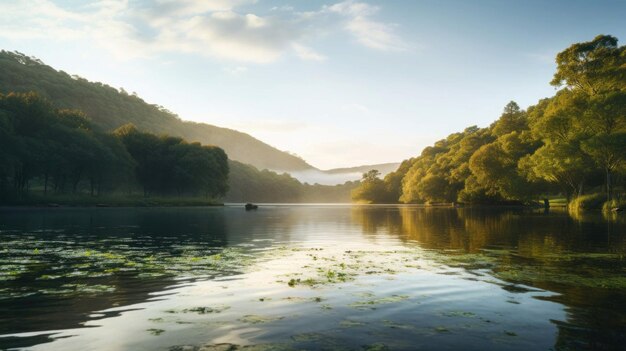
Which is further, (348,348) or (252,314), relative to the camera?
(252,314)

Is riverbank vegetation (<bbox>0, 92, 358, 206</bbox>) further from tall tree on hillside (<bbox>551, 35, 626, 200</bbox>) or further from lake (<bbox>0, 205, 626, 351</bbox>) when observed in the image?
tall tree on hillside (<bbox>551, 35, 626, 200</bbox>)

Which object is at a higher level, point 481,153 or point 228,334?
point 481,153

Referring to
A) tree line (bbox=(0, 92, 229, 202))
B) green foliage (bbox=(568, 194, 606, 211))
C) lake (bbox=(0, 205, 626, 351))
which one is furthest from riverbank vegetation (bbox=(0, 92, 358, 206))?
green foliage (bbox=(568, 194, 606, 211))

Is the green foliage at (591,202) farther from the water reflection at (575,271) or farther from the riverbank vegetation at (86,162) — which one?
the riverbank vegetation at (86,162)

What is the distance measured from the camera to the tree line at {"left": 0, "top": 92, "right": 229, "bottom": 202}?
3634 inches

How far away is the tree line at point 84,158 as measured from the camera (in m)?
92.3

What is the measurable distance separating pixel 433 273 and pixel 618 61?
83248 millimetres

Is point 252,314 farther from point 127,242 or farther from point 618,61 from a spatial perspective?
point 618,61

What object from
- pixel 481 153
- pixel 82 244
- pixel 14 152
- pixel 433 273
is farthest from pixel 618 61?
pixel 14 152

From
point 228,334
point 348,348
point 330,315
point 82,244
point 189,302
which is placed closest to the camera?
point 348,348

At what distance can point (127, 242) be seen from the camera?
2856 cm

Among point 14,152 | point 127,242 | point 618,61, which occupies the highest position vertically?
point 618,61

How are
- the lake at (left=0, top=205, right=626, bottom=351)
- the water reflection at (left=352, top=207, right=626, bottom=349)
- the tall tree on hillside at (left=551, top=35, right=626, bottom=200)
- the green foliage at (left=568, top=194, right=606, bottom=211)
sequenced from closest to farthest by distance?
1. the lake at (left=0, top=205, right=626, bottom=351)
2. the water reflection at (left=352, top=207, right=626, bottom=349)
3. the tall tree on hillside at (left=551, top=35, right=626, bottom=200)
4. the green foliage at (left=568, top=194, right=606, bottom=211)

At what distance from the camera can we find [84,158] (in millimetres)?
106062
